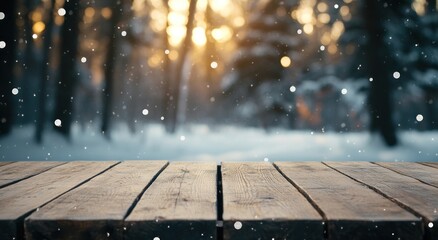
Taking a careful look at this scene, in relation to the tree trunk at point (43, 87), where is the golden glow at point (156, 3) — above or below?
above

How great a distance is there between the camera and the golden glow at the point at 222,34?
12.1 feet

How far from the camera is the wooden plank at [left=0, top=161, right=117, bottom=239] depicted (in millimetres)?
1094

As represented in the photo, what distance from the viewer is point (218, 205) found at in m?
1.39

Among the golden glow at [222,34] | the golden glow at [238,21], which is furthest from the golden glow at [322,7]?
the golden glow at [222,34]

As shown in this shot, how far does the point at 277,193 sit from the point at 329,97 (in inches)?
92.3

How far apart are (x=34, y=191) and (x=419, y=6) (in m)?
3.25

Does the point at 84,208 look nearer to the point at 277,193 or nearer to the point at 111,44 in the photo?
the point at 277,193

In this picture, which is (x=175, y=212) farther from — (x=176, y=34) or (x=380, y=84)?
(x=380, y=84)

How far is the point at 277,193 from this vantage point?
1470 millimetres

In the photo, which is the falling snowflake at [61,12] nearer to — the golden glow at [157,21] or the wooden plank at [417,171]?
the golden glow at [157,21]

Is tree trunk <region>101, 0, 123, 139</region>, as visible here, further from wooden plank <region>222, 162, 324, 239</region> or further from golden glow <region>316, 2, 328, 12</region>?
wooden plank <region>222, 162, 324, 239</region>

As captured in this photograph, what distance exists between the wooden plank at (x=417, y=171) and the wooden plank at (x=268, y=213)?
24.7 inches

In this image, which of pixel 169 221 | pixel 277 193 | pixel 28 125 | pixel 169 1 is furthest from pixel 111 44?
pixel 169 221

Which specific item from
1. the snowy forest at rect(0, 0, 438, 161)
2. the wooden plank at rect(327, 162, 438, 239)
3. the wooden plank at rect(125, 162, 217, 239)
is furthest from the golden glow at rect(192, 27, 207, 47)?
the wooden plank at rect(125, 162, 217, 239)
